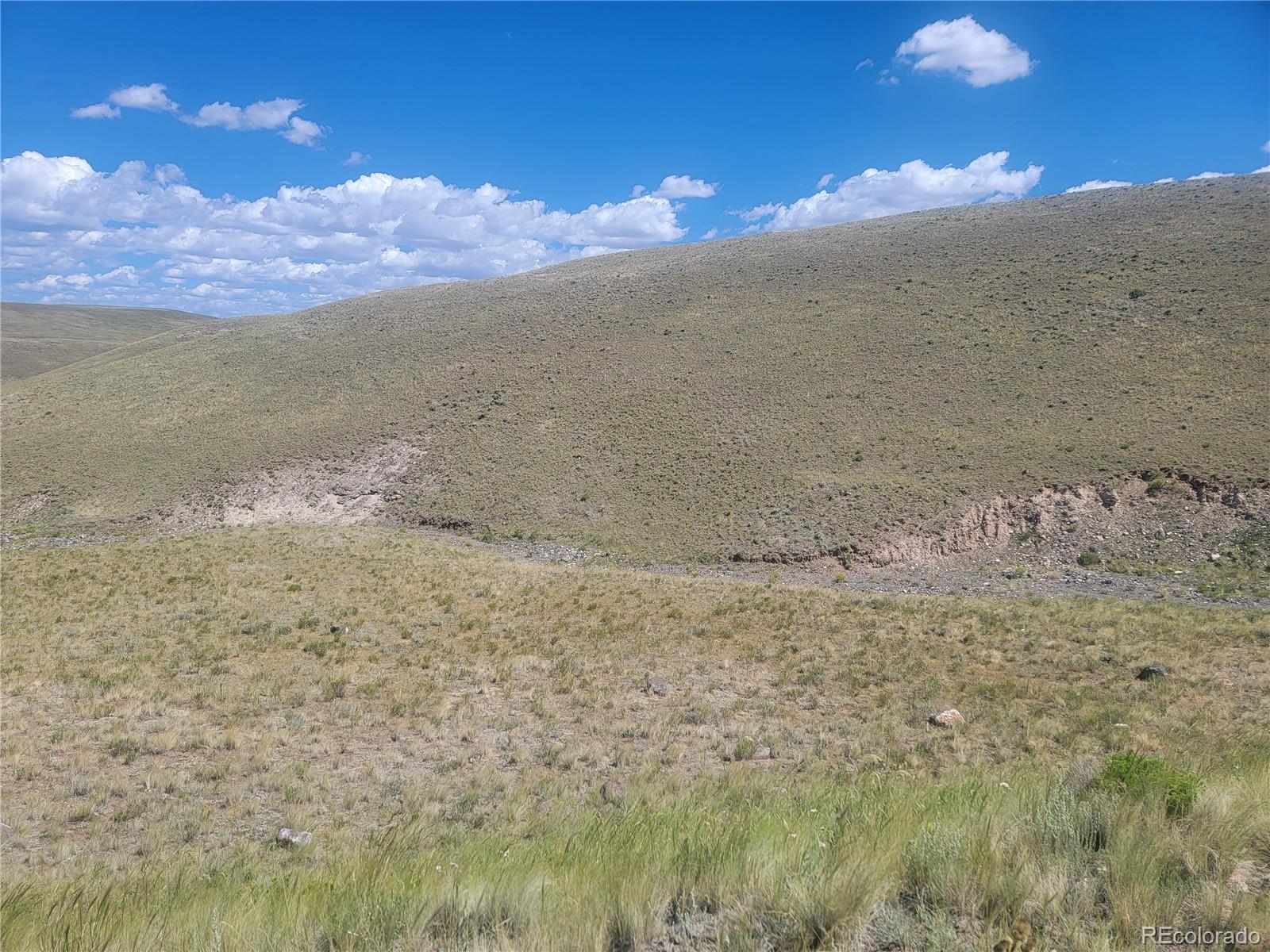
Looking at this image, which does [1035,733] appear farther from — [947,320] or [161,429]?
[161,429]

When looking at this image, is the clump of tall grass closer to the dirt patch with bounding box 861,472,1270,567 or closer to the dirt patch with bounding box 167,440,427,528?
the dirt patch with bounding box 861,472,1270,567

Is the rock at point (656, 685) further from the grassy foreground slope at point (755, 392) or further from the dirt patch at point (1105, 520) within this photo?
the dirt patch at point (1105, 520)

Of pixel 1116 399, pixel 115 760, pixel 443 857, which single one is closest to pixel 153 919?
pixel 443 857

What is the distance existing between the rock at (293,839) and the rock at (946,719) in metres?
8.40

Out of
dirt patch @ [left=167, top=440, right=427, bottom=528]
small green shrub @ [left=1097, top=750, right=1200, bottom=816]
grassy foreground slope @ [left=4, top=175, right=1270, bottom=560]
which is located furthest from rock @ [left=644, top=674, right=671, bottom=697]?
dirt patch @ [left=167, top=440, right=427, bottom=528]

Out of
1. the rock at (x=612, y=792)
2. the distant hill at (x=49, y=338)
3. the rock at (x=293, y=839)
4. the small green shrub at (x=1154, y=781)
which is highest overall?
the distant hill at (x=49, y=338)

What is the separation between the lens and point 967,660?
12867 millimetres

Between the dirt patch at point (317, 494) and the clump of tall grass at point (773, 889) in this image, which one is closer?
the clump of tall grass at point (773, 889)

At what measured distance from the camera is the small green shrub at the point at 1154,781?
4.28m

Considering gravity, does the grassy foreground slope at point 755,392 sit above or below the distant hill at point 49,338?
below

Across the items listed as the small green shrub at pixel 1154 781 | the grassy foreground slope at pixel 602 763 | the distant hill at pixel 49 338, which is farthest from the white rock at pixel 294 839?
the distant hill at pixel 49 338

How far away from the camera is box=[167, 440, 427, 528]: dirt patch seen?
115 ft

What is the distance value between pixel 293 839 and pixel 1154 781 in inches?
295

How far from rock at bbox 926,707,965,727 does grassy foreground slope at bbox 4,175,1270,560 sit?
16.1 meters
